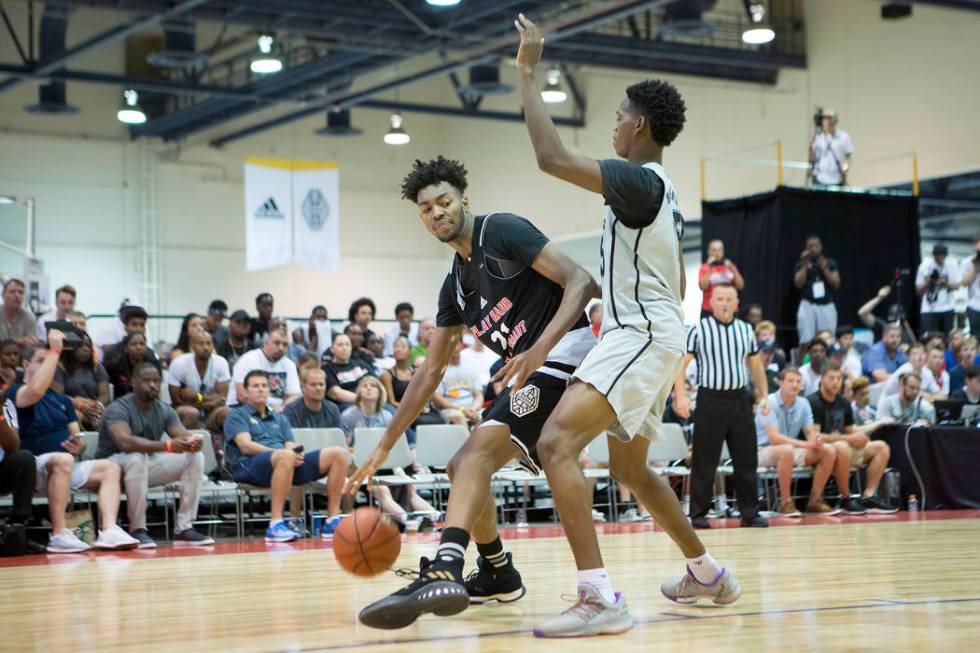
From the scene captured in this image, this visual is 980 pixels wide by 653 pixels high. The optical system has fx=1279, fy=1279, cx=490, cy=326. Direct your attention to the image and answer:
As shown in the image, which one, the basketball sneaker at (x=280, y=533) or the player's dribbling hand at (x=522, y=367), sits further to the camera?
the basketball sneaker at (x=280, y=533)

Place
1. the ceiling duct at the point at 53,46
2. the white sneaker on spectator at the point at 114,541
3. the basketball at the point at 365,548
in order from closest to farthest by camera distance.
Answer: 1. the basketball at the point at 365,548
2. the white sneaker on spectator at the point at 114,541
3. the ceiling duct at the point at 53,46

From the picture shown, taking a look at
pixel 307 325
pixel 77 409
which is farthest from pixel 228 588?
pixel 307 325

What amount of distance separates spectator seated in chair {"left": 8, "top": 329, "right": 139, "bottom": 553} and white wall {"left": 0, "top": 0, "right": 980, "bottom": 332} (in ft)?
46.5

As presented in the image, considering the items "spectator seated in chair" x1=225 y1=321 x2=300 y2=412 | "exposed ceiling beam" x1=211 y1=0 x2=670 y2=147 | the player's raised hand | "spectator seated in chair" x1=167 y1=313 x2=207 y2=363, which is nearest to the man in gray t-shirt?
"spectator seated in chair" x1=225 y1=321 x2=300 y2=412

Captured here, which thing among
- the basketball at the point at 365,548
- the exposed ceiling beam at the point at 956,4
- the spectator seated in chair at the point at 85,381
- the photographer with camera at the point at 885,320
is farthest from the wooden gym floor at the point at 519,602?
the exposed ceiling beam at the point at 956,4

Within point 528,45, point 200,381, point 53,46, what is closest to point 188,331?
point 200,381

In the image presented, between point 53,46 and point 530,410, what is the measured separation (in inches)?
681

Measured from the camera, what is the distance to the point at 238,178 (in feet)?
87.7

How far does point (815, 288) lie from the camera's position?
55.3ft

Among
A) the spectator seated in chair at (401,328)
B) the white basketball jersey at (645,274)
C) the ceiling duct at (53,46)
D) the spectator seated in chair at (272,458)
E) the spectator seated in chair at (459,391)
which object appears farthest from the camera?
the ceiling duct at (53,46)

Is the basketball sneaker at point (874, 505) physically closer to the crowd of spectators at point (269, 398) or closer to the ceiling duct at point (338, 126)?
the crowd of spectators at point (269, 398)

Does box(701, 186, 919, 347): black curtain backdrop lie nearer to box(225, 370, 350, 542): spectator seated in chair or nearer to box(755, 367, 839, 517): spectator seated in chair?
box(755, 367, 839, 517): spectator seated in chair

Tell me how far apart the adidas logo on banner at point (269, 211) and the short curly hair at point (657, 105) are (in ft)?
57.9

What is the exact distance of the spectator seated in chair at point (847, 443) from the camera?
38.7 ft
